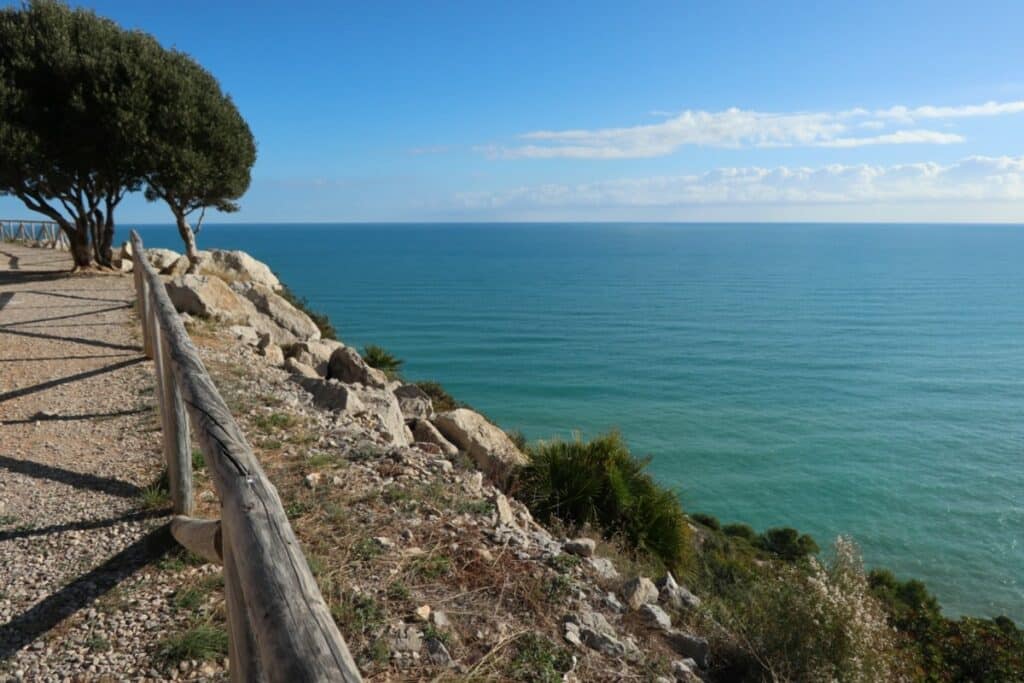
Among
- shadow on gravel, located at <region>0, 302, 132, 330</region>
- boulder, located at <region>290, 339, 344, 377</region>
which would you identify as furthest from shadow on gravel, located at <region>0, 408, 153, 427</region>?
shadow on gravel, located at <region>0, 302, 132, 330</region>

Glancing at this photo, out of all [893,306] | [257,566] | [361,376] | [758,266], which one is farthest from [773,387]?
[758,266]

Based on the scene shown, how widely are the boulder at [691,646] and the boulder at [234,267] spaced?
19.1 metres

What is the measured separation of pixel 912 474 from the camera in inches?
1166

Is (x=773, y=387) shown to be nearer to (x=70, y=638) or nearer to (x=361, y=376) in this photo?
(x=361, y=376)

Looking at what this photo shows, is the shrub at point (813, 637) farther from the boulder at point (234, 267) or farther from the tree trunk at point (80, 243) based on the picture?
the tree trunk at point (80, 243)

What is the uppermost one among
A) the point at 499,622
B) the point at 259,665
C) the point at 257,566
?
the point at 257,566

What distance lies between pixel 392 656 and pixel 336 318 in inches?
2598

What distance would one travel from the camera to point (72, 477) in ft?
20.1

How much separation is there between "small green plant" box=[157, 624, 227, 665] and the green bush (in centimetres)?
559

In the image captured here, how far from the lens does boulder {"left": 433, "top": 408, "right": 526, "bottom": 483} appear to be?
970 centimetres

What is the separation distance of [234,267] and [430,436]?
16.4m

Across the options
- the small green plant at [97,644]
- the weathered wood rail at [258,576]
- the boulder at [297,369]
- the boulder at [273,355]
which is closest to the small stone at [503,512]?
the weathered wood rail at [258,576]

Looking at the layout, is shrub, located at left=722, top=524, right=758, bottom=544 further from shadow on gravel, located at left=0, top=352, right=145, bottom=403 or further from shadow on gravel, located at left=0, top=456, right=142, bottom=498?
shadow on gravel, located at left=0, top=456, right=142, bottom=498

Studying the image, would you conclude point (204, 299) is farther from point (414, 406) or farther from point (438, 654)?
point (438, 654)
